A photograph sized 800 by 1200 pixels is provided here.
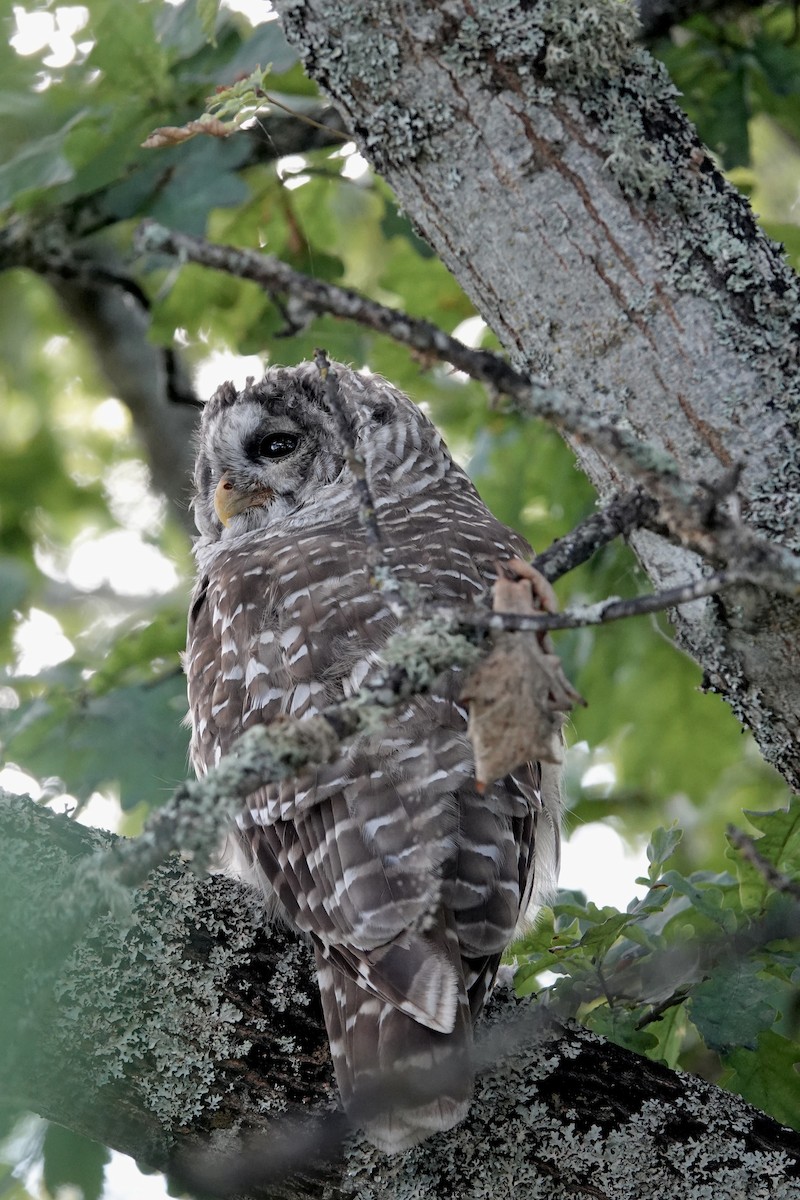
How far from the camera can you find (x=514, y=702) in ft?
5.39

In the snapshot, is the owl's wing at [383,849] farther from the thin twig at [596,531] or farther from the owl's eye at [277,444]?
the owl's eye at [277,444]

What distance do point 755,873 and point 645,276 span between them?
3.80ft

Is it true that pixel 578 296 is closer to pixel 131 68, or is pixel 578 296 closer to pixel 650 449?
pixel 650 449

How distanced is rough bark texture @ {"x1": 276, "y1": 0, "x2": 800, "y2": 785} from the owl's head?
6.33 feet

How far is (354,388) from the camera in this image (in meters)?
4.68

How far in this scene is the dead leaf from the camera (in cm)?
163

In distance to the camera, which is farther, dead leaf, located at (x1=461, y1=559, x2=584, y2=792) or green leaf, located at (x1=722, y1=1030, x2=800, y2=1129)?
green leaf, located at (x1=722, y1=1030, x2=800, y2=1129)

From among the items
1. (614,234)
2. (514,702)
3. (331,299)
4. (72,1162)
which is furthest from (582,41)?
(72,1162)

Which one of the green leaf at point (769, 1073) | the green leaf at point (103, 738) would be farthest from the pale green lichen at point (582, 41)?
the green leaf at point (103, 738)

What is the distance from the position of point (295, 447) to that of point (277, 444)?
6 cm

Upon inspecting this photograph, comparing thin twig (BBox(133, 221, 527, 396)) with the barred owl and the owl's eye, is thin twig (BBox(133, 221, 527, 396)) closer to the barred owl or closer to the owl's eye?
the barred owl

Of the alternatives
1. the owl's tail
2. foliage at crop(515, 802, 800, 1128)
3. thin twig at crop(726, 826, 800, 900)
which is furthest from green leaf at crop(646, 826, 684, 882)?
thin twig at crop(726, 826, 800, 900)

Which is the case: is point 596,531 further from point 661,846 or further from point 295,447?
point 295,447

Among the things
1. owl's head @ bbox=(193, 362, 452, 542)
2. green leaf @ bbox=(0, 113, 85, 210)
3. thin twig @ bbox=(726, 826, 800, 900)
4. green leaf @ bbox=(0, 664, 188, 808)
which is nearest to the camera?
thin twig @ bbox=(726, 826, 800, 900)
